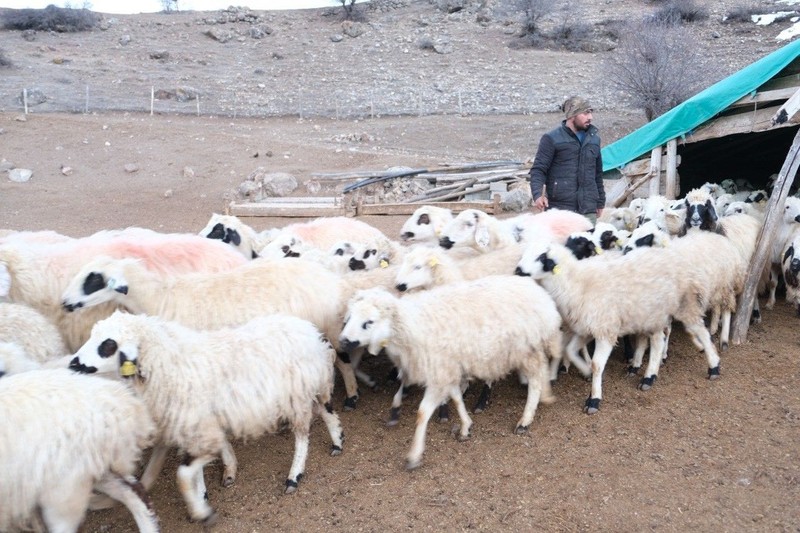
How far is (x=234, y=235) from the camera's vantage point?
7.73 metres

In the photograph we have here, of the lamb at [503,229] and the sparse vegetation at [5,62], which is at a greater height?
the sparse vegetation at [5,62]

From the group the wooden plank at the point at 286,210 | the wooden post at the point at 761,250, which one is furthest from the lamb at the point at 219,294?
the wooden plank at the point at 286,210

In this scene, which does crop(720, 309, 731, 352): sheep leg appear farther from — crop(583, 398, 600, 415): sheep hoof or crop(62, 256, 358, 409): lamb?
crop(62, 256, 358, 409): lamb

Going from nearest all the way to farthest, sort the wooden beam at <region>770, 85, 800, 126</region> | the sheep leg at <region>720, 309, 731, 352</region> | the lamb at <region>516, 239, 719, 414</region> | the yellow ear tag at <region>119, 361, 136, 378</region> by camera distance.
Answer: the yellow ear tag at <region>119, 361, 136, 378</region> < the lamb at <region>516, 239, 719, 414</region> < the sheep leg at <region>720, 309, 731, 352</region> < the wooden beam at <region>770, 85, 800, 126</region>

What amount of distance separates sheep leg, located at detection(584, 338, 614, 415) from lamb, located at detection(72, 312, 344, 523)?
2.31m

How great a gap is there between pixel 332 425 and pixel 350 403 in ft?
2.54

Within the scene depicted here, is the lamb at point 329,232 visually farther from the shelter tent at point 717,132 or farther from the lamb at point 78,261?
the shelter tent at point 717,132

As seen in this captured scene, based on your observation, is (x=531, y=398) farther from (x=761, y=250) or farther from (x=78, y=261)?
(x=78, y=261)

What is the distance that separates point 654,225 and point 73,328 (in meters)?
5.57

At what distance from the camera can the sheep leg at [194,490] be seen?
414 centimetres

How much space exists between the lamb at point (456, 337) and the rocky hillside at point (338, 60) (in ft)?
85.2

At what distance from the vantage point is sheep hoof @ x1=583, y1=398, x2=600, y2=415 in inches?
212

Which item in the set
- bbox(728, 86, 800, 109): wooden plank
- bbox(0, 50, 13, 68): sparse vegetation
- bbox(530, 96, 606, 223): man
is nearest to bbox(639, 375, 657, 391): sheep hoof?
bbox(530, 96, 606, 223): man

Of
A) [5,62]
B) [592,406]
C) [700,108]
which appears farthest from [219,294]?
[5,62]
